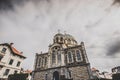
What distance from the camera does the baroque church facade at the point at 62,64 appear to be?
21.0 meters

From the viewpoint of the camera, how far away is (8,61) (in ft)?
93.4

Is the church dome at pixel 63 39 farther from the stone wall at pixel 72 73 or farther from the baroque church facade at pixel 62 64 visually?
the stone wall at pixel 72 73

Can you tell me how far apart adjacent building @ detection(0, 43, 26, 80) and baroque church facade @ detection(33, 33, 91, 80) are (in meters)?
8.61

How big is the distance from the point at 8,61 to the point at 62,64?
18.8 metres

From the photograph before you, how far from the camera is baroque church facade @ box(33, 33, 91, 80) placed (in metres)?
21.0

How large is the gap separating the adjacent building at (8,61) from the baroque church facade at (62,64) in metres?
8.61

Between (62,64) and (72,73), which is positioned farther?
(62,64)

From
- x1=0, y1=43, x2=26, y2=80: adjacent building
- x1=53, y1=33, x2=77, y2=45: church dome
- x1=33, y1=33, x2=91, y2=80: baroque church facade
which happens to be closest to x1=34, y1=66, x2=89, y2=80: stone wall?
x1=33, y1=33, x2=91, y2=80: baroque church facade

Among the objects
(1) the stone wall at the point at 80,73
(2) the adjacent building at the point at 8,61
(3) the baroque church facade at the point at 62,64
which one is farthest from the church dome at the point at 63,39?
(2) the adjacent building at the point at 8,61

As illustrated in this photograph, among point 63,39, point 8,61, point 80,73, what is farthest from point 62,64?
point 8,61

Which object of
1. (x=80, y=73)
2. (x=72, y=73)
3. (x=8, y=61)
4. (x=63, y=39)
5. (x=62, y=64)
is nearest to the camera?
(x=80, y=73)

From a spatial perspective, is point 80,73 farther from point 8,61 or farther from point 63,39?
point 8,61

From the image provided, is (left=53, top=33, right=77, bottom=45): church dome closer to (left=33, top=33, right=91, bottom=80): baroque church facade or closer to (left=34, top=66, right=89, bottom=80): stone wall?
(left=33, top=33, right=91, bottom=80): baroque church facade

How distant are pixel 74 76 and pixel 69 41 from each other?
15.8 metres
